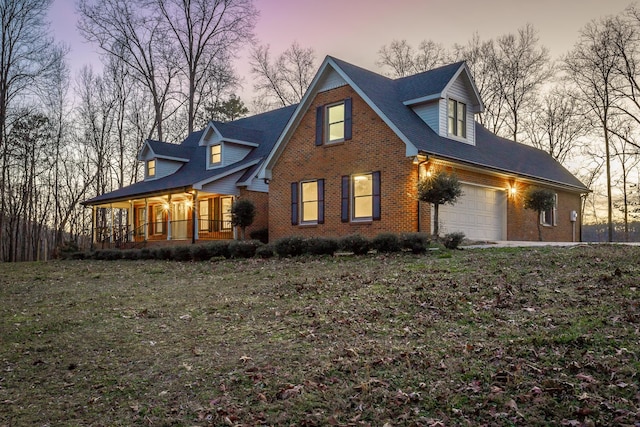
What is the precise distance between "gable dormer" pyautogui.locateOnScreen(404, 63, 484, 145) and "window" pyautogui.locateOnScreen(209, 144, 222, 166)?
33.7ft

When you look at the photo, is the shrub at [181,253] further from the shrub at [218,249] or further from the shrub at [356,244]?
the shrub at [356,244]

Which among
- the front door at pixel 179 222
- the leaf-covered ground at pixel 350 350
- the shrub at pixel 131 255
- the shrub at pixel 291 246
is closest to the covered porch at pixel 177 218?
the front door at pixel 179 222

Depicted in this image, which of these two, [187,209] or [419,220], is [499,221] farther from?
[187,209]

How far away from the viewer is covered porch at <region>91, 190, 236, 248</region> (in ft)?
77.8

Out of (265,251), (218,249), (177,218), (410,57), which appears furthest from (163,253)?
(410,57)

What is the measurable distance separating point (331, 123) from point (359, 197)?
3.01 meters

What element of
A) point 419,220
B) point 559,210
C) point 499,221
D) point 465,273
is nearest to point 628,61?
point 559,210

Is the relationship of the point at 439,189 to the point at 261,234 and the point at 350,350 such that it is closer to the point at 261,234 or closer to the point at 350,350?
the point at 261,234

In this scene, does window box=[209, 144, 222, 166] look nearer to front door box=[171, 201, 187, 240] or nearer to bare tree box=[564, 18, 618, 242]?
front door box=[171, 201, 187, 240]

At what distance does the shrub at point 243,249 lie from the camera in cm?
1580

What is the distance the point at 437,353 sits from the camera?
540cm

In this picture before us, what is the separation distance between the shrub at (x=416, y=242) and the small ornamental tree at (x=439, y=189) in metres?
2.12

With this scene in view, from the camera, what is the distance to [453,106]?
1814 centimetres

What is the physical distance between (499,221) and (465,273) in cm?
1042
